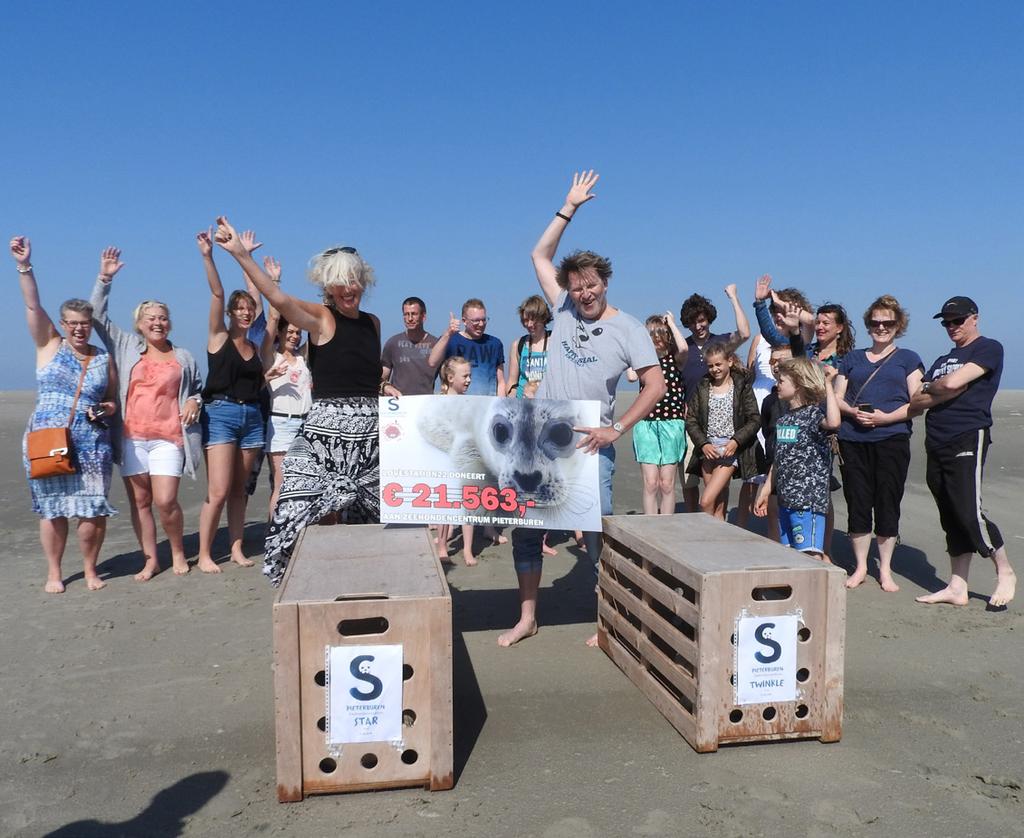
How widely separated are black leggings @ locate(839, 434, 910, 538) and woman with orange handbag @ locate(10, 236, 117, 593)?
5554mm

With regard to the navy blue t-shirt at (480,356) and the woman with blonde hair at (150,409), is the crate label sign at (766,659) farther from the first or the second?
the woman with blonde hair at (150,409)

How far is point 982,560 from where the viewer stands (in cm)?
716

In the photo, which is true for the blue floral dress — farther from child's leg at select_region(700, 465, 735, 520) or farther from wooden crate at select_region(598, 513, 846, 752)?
child's leg at select_region(700, 465, 735, 520)

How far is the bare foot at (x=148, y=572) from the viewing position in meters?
6.41

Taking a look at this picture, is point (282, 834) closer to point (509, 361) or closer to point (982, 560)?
point (509, 361)

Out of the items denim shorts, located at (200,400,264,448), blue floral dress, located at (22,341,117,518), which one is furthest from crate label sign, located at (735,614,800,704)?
blue floral dress, located at (22,341,117,518)

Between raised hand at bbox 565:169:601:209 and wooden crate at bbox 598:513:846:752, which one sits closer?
wooden crate at bbox 598:513:846:752

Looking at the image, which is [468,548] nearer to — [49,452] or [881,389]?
[49,452]

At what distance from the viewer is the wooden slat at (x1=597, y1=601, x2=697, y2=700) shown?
12.0ft

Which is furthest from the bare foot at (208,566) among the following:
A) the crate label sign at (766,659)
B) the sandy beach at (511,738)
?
the crate label sign at (766,659)

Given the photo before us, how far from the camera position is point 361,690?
3.18 m

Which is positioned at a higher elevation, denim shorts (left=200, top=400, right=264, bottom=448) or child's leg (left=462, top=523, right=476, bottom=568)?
denim shorts (left=200, top=400, right=264, bottom=448)

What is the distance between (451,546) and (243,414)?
7.36ft

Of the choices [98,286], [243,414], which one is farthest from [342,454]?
[98,286]
